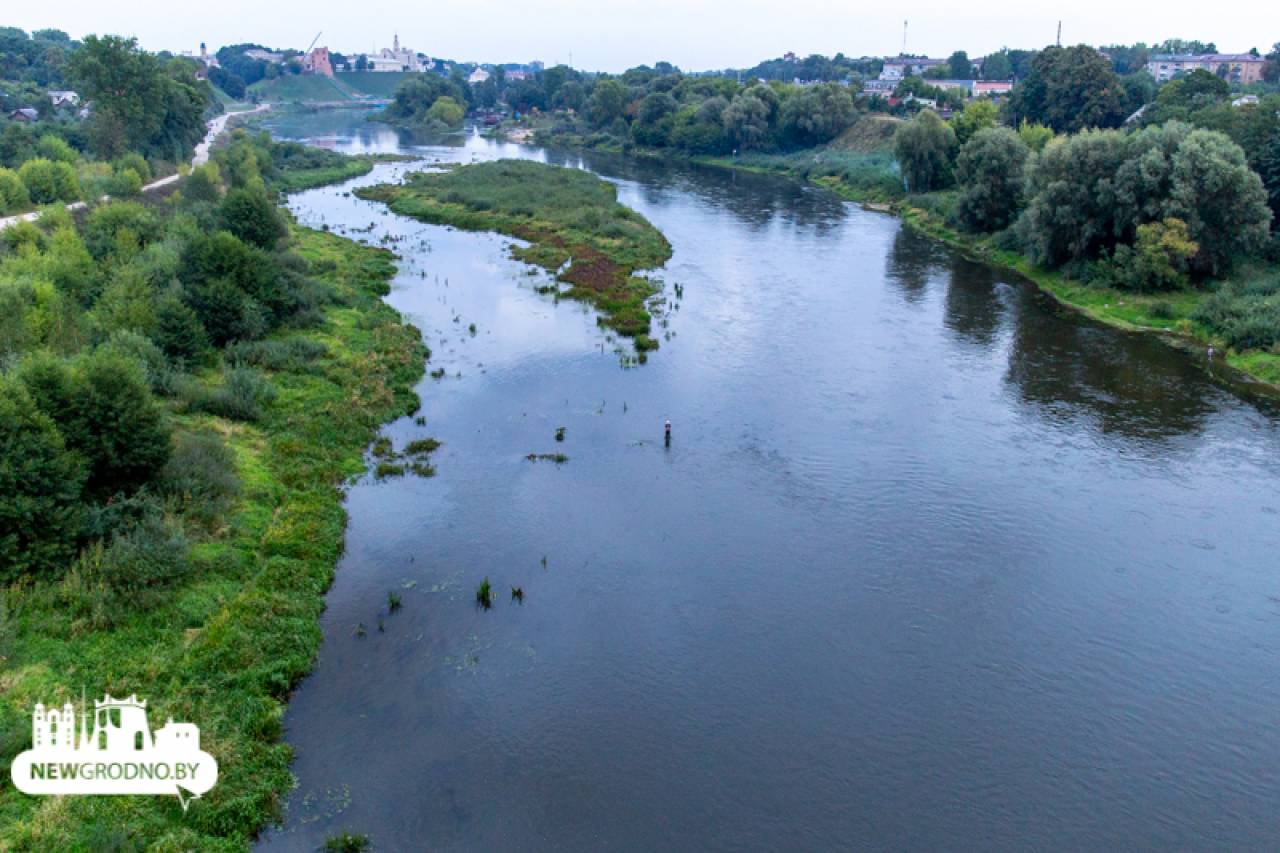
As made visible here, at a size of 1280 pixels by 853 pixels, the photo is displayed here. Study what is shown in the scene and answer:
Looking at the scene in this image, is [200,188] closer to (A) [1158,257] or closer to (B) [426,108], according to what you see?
(A) [1158,257]

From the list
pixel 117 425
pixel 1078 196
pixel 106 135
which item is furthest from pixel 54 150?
pixel 1078 196

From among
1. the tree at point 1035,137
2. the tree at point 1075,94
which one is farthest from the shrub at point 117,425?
the tree at point 1075,94

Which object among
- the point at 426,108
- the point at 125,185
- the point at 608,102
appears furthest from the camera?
the point at 426,108

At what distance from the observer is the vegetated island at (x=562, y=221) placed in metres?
52.6

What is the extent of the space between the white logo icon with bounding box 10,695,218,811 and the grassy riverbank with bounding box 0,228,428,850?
29cm

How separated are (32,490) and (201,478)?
16.9 ft

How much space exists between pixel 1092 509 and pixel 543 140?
144 meters

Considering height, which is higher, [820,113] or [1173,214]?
A: [820,113]

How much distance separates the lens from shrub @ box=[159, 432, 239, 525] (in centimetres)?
2520

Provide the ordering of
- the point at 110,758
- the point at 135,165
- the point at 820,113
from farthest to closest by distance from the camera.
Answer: the point at 820,113 < the point at 135,165 < the point at 110,758

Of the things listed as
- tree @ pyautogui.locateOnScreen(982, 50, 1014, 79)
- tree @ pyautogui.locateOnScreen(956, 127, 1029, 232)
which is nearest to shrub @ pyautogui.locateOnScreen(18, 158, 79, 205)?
tree @ pyautogui.locateOnScreen(956, 127, 1029, 232)

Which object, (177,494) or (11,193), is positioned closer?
(177,494)

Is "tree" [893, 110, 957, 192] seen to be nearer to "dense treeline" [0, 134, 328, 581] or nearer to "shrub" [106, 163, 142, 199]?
"dense treeline" [0, 134, 328, 581]

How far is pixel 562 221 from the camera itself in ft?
240
